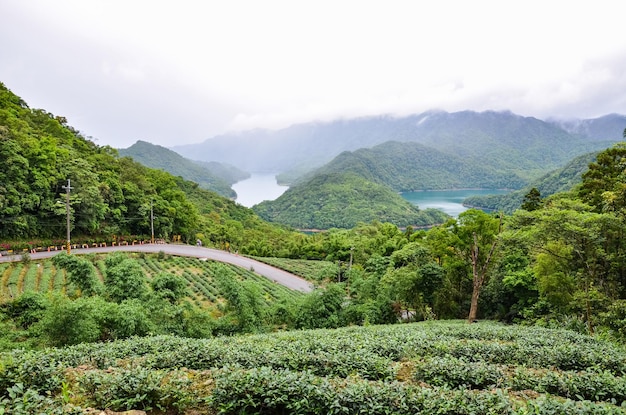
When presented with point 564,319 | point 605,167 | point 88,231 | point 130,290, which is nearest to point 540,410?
point 564,319

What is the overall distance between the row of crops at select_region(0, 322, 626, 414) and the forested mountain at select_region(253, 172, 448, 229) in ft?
302

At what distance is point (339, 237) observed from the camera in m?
51.8

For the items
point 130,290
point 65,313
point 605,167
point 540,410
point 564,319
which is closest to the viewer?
point 540,410

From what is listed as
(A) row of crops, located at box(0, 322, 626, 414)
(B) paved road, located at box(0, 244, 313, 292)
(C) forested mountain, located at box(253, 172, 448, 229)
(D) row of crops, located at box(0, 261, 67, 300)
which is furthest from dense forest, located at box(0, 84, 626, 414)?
(C) forested mountain, located at box(253, 172, 448, 229)

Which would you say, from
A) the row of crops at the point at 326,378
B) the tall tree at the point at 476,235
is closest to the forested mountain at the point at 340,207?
the tall tree at the point at 476,235

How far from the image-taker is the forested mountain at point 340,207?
10519cm

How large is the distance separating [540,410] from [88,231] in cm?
3734

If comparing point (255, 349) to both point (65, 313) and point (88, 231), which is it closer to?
point (65, 313)

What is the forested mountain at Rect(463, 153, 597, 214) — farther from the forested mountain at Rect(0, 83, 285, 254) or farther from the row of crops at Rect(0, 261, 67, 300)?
the row of crops at Rect(0, 261, 67, 300)

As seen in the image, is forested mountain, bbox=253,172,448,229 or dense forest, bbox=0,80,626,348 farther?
forested mountain, bbox=253,172,448,229

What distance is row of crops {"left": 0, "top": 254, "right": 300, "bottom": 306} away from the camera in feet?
65.5

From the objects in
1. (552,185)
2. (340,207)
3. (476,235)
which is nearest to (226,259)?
(476,235)

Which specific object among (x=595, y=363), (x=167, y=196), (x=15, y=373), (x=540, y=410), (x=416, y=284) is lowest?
(x=416, y=284)

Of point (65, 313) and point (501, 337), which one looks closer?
point (501, 337)
